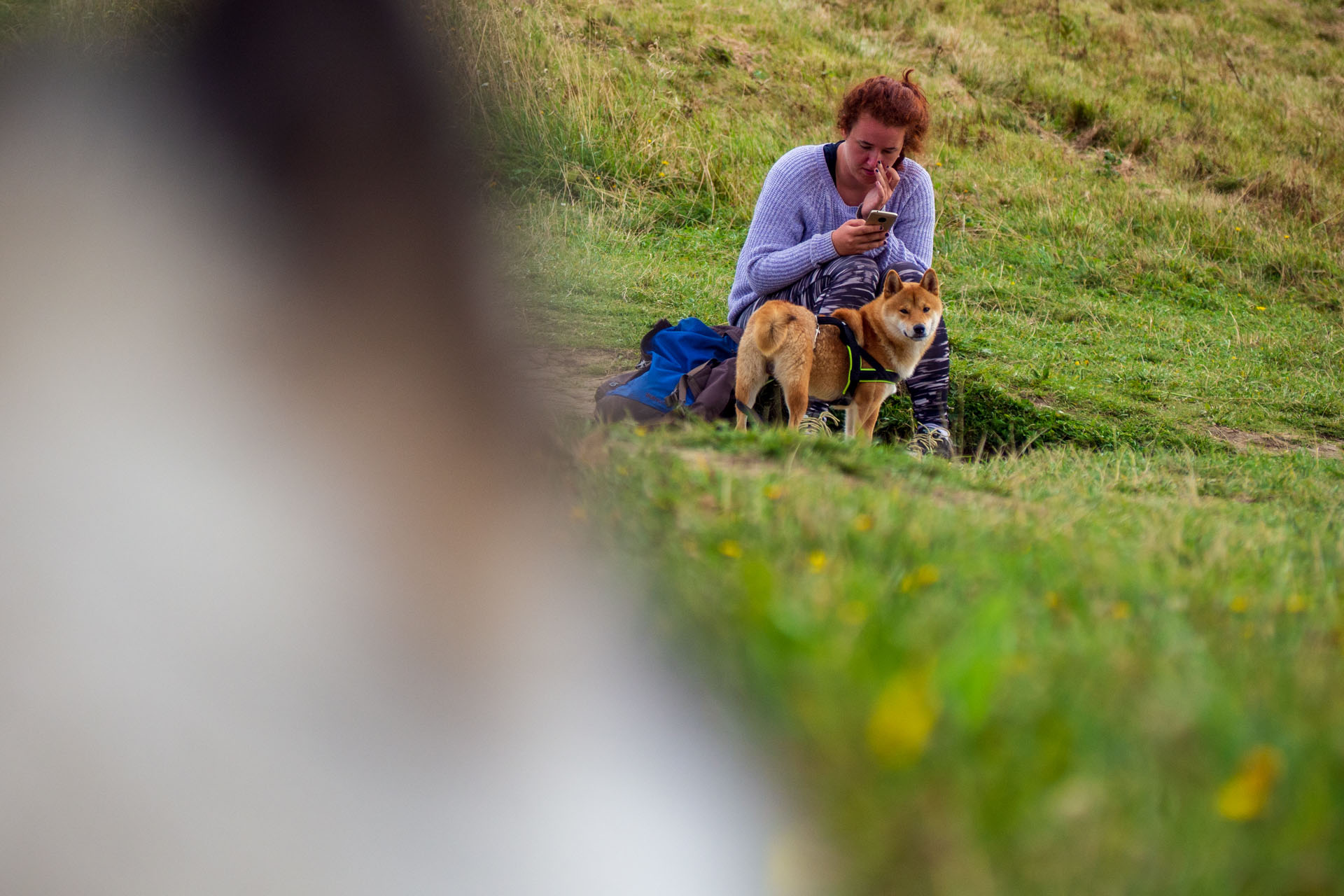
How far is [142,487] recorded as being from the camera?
1.00 meters

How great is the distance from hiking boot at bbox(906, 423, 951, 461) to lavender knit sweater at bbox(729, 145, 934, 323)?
0.81 meters

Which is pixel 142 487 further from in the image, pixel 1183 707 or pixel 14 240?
pixel 1183 707

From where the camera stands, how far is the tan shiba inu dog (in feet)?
14.5

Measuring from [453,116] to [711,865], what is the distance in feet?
2.64

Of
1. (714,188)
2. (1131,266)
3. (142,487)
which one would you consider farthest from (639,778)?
(1131,266)

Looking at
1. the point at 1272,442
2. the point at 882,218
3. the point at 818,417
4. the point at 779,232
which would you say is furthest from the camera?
the point at 1272,442

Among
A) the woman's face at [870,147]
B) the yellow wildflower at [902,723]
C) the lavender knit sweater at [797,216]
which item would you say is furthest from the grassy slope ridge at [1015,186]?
the yellow wildflower at [902,723]

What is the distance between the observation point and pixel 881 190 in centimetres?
467

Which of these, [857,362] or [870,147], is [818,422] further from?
[870,147]

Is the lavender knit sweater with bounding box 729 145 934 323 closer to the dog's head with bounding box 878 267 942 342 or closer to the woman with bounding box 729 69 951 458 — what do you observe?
the woman with bounding box 729 69 951 458

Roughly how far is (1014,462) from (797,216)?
1.61 metres

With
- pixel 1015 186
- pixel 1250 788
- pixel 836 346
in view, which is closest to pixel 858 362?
pixel 836 346

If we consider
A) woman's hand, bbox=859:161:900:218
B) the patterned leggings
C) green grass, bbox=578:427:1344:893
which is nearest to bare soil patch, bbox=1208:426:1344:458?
the patterned leggings

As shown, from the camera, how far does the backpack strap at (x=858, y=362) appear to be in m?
4.63
